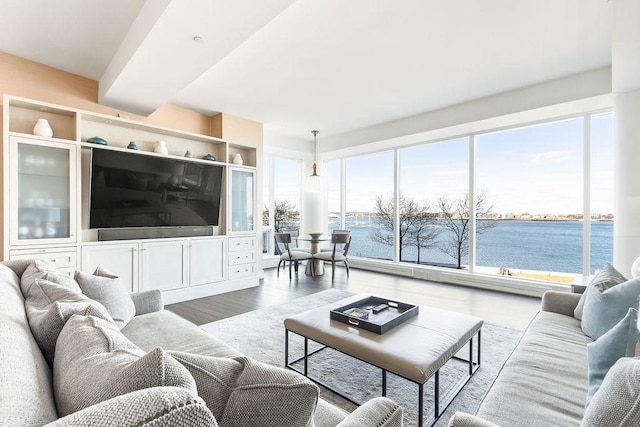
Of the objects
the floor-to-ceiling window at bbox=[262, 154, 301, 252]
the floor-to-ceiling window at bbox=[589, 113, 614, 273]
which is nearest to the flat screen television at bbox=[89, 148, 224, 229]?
the floor-to-ceiling window at bbox=[262, 154, 301, 252]

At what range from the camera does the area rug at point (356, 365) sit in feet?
6.59

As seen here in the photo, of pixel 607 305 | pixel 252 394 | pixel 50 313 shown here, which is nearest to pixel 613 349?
pixel 607 305

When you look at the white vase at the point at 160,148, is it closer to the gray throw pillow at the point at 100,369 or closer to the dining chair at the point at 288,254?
the dining chair at the point at 288,254

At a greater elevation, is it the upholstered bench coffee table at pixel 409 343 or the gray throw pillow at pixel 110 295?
the gray throw pillow at pixel 110 295

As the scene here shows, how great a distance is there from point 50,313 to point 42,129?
3.27m

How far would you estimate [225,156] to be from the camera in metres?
4.93

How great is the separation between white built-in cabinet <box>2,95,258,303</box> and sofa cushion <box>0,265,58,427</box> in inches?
114

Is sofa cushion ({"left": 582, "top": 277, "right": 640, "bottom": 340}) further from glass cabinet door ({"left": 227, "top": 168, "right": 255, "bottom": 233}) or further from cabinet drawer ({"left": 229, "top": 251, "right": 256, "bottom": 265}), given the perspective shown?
glass cabinet door ({"left": 227, "top": 168, "right": 255, "bottom": 233})

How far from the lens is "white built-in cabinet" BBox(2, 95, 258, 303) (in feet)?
10.4

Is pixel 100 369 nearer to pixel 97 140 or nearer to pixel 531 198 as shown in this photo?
pixel 97 140

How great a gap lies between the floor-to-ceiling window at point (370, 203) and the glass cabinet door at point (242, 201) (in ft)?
8.74

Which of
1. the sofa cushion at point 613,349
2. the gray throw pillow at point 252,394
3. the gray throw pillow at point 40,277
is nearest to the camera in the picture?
the gray throw pillow at point 252,394

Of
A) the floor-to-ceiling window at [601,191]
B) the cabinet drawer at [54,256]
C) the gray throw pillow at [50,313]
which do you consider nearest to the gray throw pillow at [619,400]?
the gray throw pillow at [50,313]

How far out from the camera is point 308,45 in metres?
3.03
